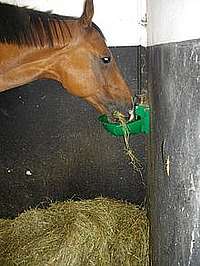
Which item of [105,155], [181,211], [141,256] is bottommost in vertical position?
[141,256]

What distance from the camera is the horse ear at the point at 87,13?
2.14m

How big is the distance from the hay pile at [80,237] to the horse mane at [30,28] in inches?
37.2

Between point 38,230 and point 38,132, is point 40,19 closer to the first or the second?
point 38,132

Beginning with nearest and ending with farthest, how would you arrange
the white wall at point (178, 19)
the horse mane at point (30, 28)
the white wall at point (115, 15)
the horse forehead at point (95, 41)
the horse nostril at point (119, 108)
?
1. the white wall at point (178, 19)
2. the horse mane at point (30, 28)
3. the horse forehead at point (95, 41)
4. the horse nostril at point (119, 108)
5. the white wall at point (115, 15)

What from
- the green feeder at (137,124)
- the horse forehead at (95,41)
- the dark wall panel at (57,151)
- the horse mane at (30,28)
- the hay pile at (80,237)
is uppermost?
the horse mane at (30,28)

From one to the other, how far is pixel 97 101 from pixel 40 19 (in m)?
0.53

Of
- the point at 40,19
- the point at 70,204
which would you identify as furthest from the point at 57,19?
the point at 70,204

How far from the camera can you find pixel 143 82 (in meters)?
2.65

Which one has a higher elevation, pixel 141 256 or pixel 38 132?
pixel 38 132

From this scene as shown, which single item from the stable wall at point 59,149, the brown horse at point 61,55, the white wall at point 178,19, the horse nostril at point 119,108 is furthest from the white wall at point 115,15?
the white wall at point 178,19

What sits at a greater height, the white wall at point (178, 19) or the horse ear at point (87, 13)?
the horse ear at point (87, 13)

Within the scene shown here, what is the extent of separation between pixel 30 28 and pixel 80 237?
1.07 metres

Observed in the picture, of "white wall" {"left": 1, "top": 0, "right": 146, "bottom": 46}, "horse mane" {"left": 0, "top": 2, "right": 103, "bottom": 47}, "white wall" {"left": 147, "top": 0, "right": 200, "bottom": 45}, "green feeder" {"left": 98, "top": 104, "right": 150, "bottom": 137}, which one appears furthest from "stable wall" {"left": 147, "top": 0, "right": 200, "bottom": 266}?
"white wall" {"left": 1, "top": 0, "right": 146, "bottom": 46}

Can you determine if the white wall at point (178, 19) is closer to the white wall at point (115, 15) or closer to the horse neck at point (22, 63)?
the horse neck at point (22, 63)
